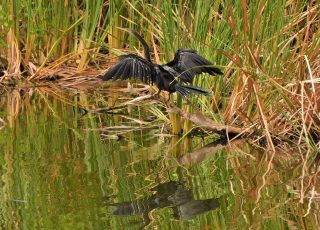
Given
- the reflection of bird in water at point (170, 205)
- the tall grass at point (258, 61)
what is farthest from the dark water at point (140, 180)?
the tall grass at point (258, 61)

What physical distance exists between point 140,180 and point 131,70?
25.6 inches

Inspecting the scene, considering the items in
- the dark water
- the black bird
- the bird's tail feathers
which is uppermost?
the black bird

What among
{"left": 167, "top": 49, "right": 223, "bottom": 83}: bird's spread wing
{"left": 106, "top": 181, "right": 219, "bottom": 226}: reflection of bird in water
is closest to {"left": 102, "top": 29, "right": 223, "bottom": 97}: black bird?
{"left": 167, "top": 49, "right": 223, "bottom": 83}: bird's spread wing

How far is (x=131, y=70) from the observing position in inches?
163

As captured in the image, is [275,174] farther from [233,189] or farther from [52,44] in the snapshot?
[52,44]

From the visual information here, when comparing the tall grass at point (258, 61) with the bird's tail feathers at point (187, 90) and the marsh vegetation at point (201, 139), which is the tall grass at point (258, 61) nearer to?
the marsh vegetation at point (201, 139)

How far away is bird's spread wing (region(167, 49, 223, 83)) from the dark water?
0.37 meters

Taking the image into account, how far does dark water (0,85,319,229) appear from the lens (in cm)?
303

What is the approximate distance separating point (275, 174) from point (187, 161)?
0.53 meters

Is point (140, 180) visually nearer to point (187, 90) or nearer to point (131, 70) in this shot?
point (131, 70)

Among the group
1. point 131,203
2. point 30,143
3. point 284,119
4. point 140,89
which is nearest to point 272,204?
point 131,203

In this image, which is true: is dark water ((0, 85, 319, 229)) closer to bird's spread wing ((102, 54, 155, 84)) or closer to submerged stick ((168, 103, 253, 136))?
submerged stick ((168, 103, 253, 136))

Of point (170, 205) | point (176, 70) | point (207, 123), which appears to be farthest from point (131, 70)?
point (170, 205)

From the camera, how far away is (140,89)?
20.1 feet
